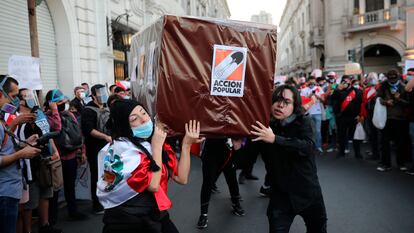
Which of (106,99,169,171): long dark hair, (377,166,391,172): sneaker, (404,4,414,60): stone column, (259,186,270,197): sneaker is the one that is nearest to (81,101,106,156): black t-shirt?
(259,186,270,197): sneaker

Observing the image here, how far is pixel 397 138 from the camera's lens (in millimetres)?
7250

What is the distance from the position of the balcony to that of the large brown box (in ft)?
92.6

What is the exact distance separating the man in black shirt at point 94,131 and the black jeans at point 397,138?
17.8 feet

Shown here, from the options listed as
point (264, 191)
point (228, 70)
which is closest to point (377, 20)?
point (264, 191)

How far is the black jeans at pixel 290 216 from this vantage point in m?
3.04

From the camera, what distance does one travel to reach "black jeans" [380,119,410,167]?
720 centimetres

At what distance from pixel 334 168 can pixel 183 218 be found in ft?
13.4

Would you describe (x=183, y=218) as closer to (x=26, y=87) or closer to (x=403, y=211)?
(x=26, y=87)

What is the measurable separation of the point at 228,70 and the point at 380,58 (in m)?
32.8

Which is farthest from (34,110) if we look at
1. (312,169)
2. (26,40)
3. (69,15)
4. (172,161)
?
(69,15)

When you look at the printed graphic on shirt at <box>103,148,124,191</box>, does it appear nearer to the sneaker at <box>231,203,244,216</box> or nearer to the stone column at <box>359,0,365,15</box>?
the sneaker at <box>231,203,244,216</box>

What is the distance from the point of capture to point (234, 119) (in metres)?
2.70

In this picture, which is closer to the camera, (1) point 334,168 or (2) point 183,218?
(2) point 183,218

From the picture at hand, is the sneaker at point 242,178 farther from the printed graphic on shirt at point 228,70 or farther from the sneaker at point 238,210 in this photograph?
the printed graphic on shirt at point 228,70
